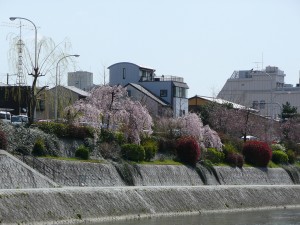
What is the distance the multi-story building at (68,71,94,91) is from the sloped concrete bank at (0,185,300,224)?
60455mm

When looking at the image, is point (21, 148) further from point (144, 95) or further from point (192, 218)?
point (144, 95)

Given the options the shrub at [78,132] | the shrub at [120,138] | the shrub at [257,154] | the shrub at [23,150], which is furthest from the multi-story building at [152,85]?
the shrub at [23,150]

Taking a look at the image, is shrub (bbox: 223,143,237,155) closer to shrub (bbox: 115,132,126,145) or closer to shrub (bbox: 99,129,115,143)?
shrub (bbox: 115,132,126,145)

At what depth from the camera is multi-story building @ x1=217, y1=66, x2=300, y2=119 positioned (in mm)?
128525

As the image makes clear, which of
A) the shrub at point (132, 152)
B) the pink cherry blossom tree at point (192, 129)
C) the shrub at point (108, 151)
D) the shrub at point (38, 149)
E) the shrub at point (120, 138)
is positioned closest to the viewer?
the shrub at point (38, 149)

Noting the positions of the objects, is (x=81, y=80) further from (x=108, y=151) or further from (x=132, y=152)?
(x=108, y=151)

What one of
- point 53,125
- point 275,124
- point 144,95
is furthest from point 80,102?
point 275,124

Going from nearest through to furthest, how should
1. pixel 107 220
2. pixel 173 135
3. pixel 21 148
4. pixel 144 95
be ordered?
pixel 107 220 < pixel 21 148 < pixel 173 135 < pixel 144 95

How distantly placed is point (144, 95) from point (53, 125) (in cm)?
3990

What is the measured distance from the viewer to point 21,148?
142ft

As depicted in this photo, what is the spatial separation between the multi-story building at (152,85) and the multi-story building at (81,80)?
50.9ft

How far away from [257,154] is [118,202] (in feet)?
97.7

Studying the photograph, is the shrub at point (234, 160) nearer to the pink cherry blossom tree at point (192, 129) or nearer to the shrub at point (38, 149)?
the pink cherry blossom tree at point (192, 129)

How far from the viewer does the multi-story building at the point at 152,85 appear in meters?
89.7
